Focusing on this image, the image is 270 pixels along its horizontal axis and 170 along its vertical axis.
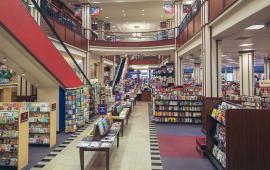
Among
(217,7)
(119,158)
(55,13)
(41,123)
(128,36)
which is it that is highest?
(128,36)

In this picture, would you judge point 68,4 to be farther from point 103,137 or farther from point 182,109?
point 103,137

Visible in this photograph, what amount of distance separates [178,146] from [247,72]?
402 inches

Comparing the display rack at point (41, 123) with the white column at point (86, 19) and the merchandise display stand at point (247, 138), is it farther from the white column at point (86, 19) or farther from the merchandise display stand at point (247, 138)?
the white column at point (86, 19)

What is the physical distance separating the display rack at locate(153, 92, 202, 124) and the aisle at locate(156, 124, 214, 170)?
20.2 inches

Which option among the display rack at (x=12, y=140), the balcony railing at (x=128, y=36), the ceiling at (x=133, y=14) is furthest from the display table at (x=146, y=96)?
the display rack at (x=12, y=140)

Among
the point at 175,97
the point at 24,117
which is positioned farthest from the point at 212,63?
the point at 24,117

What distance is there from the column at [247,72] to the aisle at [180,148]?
657 centimetres

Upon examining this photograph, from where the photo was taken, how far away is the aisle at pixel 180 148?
218 inches

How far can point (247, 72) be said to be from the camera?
15.1 metres

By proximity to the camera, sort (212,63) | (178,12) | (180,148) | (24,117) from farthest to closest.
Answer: (178,12)
(212,63)
(180,148)
(24,117)

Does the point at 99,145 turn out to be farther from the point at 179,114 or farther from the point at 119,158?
the point at 179,114

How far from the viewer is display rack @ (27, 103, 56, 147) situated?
7.03m

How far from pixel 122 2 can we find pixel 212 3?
1045cm

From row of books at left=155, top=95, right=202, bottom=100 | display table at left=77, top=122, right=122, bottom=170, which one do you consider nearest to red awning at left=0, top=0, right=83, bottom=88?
display table at left=77, top=122, right=122, bottom=170
